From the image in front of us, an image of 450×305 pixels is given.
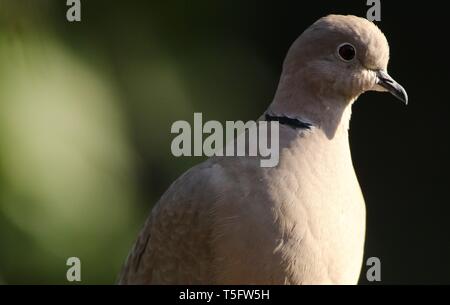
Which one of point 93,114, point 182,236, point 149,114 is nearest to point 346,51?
point 182,236

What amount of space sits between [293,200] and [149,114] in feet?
7.28

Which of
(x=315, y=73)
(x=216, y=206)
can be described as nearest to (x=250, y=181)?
(x=216, y=206)

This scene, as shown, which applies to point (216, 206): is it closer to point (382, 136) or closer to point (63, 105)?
point (63, 105)

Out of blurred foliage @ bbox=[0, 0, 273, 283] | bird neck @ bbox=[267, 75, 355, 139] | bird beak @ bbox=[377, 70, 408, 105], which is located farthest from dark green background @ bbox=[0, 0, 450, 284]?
bird beak @ bbox=[377, 70, 408, 105]

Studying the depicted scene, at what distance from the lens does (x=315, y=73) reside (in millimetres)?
2465

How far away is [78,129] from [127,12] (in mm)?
797

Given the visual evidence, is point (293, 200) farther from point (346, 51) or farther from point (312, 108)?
point (346, 51)

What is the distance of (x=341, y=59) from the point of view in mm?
2461

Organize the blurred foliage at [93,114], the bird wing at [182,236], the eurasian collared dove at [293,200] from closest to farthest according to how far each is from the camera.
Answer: the eurasian collared dove at [293,200] < the bird wing at [182,236] < the blurred foliage at [93,114]

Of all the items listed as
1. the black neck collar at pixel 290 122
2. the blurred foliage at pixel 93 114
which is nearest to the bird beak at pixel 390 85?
the black neck collar at pixel 290 122

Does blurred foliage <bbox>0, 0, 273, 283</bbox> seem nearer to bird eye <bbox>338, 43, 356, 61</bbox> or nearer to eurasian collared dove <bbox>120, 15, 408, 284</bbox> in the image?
eurasian collared dove <bbox>120, 15, 408, 284</bbox>

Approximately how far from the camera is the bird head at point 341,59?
243 cm

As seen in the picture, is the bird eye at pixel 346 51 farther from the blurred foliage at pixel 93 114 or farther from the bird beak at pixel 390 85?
the blurred foliage at pixel 93 114

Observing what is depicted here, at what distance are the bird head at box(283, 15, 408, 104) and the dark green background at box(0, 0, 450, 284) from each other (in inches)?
61.1
